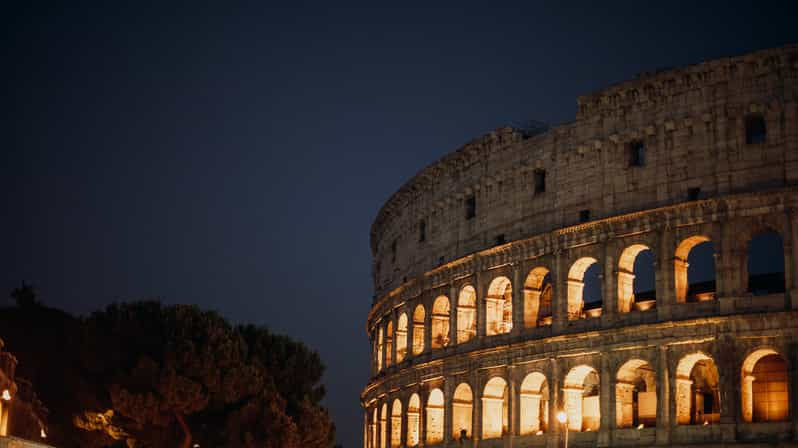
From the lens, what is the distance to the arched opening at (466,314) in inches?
1553

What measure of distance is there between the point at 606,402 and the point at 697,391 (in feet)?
10.5

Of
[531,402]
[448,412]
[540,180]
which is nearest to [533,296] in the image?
[531,402]

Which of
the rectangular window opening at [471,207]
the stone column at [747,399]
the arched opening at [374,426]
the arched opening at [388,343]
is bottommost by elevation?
the arched opening at [374,426]

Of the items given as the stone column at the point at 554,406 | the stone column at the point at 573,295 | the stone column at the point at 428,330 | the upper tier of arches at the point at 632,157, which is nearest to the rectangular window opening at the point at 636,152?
the upper tier of arches at the point at 632,157

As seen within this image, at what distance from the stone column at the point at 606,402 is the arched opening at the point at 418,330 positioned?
12207 millimetres

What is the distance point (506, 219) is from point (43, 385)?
22.5m

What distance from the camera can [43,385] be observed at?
4669 cm

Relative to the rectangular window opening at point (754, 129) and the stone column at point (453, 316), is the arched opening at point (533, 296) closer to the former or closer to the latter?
the stone column at point (453, 316)

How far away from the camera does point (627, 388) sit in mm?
32188

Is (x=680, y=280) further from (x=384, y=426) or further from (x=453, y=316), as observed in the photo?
(x=384, y=426)

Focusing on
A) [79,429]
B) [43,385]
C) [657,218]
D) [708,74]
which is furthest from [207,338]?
[708,74]

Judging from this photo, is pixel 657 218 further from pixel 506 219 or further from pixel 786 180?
pixel 506 219

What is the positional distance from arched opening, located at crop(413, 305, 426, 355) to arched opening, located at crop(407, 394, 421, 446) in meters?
1.91

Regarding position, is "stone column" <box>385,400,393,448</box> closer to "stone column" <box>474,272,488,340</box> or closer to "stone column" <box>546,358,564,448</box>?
"stone column" <box>474,272,488,340</box>
